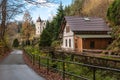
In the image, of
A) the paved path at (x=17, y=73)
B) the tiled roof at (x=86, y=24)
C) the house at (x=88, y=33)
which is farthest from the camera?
the tiled roof at (x=86, y=24)

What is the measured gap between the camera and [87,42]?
160 feet

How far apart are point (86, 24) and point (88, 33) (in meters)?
2.62

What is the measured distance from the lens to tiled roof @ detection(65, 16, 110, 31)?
1955 inches

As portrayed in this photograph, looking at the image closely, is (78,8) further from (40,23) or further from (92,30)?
(40,23)

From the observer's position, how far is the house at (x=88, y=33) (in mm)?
48250

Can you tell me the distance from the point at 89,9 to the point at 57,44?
19.9m

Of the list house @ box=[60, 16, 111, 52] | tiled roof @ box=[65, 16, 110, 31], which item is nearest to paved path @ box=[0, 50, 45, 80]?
house @ box=[60, 16, 111, 52]

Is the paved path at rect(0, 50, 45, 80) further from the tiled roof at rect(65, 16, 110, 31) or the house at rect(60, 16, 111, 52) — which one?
the tiled roof at rect(65, 16, 110, 31)

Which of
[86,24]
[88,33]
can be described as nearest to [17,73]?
[88,33]

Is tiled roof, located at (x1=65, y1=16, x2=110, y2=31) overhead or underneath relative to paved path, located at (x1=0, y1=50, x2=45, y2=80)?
overhead

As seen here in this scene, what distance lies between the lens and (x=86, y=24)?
5116cm

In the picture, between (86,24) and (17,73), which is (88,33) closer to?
(86,24)

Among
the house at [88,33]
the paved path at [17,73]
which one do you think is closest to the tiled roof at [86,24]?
the house at [88,33]

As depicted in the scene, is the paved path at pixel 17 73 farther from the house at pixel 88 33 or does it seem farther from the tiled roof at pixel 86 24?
the tiled roof at pixel 86 24
